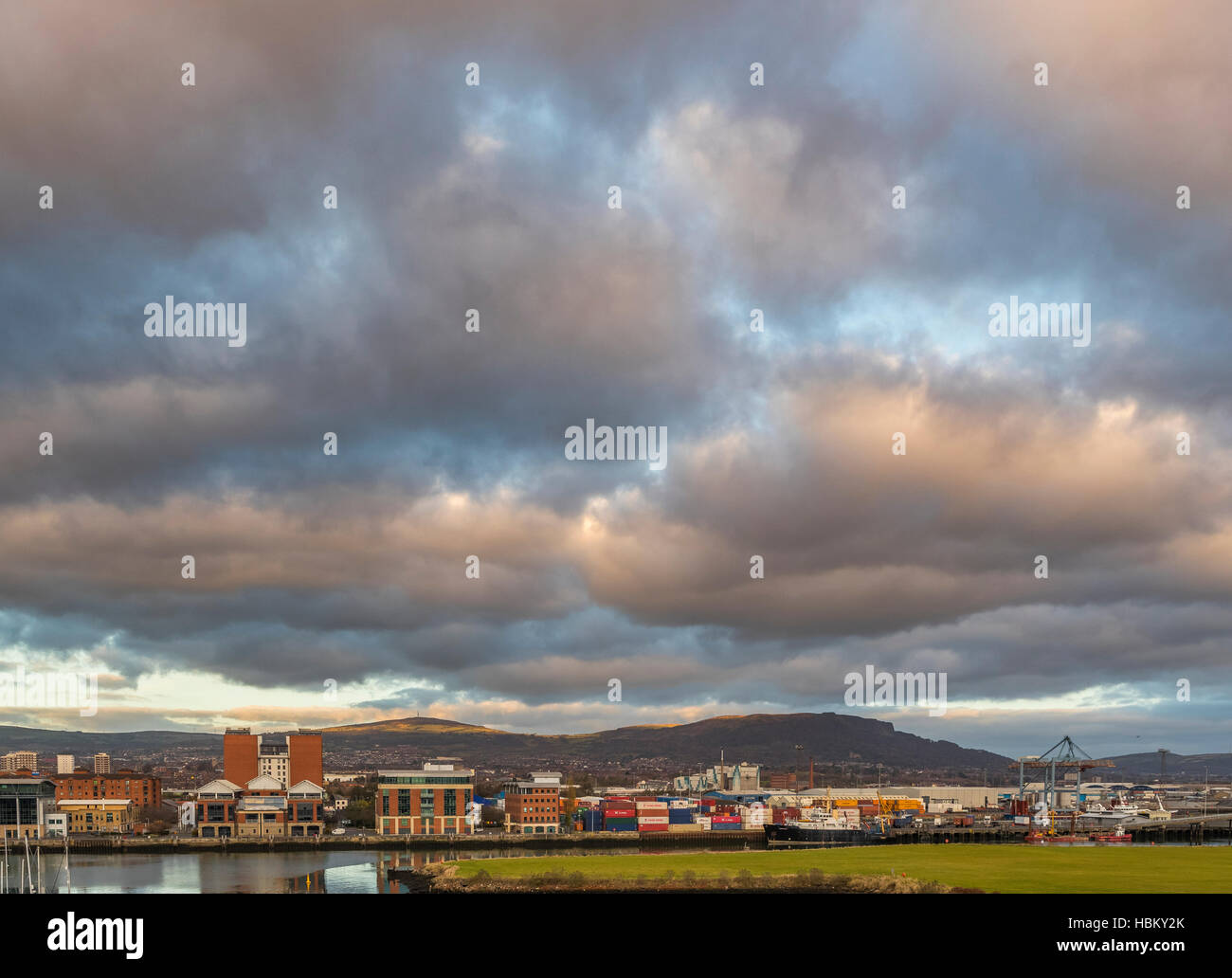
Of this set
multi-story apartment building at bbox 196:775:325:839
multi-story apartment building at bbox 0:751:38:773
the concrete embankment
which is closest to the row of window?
the concrete embankment

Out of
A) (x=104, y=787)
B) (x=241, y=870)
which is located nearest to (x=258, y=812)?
(x=104, y=787)

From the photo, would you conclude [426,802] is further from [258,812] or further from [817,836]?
[817,836]

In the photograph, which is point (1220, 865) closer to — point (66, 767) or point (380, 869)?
point (380, 869)

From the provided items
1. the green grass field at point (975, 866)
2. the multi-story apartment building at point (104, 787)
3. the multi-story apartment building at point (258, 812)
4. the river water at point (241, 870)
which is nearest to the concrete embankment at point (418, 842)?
the multi-story apartment building at point (258, 812)
